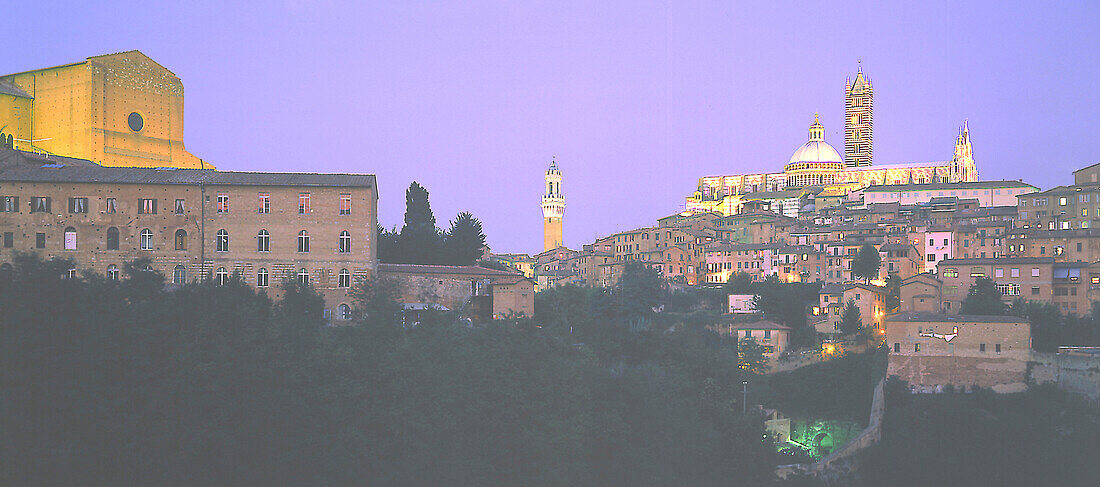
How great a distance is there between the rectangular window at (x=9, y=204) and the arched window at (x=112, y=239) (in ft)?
8.00

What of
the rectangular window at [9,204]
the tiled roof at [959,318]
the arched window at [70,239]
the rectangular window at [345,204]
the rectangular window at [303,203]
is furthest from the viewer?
the tiled roof at [959,318]

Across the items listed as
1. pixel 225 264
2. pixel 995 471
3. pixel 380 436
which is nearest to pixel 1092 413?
pixel 995 471

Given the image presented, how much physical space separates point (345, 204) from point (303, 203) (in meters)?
1.15

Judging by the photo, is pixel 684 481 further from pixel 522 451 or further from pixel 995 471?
pixel 995 471

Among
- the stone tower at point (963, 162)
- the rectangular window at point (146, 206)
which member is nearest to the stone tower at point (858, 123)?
the stone tower at point (963, 162)

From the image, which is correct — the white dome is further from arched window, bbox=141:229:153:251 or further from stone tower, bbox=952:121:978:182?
arched window, bbox=141:229:153:251

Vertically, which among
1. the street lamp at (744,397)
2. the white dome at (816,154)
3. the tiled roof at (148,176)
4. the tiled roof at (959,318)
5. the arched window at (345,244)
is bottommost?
the street lamp at (744,397)

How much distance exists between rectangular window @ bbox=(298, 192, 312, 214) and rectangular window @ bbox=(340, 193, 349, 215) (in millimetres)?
903

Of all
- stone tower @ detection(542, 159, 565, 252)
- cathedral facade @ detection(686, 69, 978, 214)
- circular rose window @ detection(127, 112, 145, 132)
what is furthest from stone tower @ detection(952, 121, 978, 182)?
circular rose window @ detection(127, 112, 145, 132)

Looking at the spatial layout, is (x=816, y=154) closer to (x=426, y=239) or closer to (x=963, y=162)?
(x=963, y=162)

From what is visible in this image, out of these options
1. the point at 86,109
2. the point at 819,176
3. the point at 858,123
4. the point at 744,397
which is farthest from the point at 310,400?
the point at 858,123

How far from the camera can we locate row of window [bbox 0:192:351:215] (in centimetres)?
3066

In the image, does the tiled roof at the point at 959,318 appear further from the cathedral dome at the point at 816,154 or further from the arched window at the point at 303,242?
the cathedral dome at the point at 816,154

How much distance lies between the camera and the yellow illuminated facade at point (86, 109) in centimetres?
3659
